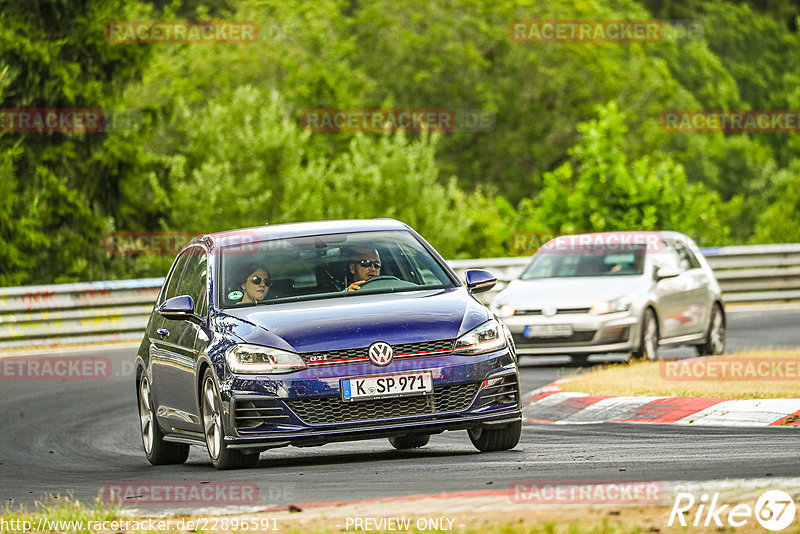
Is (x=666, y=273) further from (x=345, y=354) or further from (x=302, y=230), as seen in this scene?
(x=345, y=354)

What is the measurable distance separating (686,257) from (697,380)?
5648 millimetres

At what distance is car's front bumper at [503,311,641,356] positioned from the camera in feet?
59.6

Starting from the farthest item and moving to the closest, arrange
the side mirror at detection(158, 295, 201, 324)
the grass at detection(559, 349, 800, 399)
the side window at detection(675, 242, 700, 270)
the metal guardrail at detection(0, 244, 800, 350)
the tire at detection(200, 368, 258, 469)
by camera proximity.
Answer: the metal guardrail at detection(0, 244, 800, 350)
the side window at detection(675, 242, 700, 270)
the grass at detection(559, 349, 800, 399)
the side mirror at detection(158, 295, 201, 324)
the tire at detection(200, 368, 258, 469)

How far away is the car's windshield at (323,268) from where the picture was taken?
34.4 feet

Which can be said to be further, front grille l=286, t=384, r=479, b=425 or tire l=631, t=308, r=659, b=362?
tire l=631, t=308, r=659, b=362

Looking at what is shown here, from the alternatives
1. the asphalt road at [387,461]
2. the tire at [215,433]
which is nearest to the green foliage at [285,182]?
the asphalt road at [387,461]

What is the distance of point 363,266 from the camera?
35.1 feet

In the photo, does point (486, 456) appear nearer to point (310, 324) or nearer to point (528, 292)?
point (310, 324)

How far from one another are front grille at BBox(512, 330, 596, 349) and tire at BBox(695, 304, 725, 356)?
81.1 inches

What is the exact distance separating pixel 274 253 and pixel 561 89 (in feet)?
183

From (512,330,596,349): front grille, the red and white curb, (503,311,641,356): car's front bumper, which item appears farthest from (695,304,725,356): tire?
the red and white curb

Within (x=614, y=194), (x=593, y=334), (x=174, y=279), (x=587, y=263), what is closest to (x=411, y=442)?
(x=174, y=279)

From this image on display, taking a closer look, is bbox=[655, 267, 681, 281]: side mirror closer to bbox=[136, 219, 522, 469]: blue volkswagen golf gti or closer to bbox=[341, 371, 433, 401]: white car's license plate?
bbox=[136, 219, 522, 469]: blue volkswagen golf gti

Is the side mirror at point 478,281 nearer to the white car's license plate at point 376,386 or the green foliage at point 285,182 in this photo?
the white car's license plate at point 376,386
